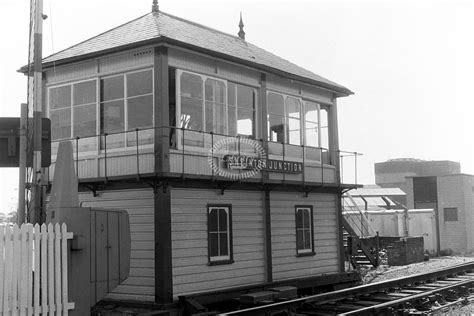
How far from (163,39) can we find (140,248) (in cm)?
453

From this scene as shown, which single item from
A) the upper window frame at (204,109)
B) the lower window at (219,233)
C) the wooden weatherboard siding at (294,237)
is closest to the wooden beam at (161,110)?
the upper window frame at (204,109)

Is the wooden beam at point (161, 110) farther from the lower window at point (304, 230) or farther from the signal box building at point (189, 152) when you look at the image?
the lower window at point (304, 230)

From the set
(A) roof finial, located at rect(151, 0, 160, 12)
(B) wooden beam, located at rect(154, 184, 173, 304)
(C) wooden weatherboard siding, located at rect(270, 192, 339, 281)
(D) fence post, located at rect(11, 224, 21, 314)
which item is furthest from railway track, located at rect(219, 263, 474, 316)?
(A) roof finial, located at rect(151, 0, 160, 12)

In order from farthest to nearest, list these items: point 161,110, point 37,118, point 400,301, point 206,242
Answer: point 206,242
point 400,301
point 161,110
point 37,118

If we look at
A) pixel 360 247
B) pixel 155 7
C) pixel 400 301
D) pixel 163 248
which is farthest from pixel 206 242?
pixel 360 247

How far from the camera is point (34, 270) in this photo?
7.44 m

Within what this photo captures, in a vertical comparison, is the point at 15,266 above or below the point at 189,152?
below

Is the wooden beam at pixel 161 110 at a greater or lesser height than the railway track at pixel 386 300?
greater

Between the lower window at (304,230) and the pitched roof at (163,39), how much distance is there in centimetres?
379

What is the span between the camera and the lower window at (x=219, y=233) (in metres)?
13.6

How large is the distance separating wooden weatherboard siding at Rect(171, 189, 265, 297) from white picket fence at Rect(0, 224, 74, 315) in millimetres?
4901

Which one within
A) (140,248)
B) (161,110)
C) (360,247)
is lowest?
(360,247)

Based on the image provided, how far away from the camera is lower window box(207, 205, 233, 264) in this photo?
534 inches

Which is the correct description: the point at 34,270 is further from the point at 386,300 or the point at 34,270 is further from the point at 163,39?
the point at 386,300
